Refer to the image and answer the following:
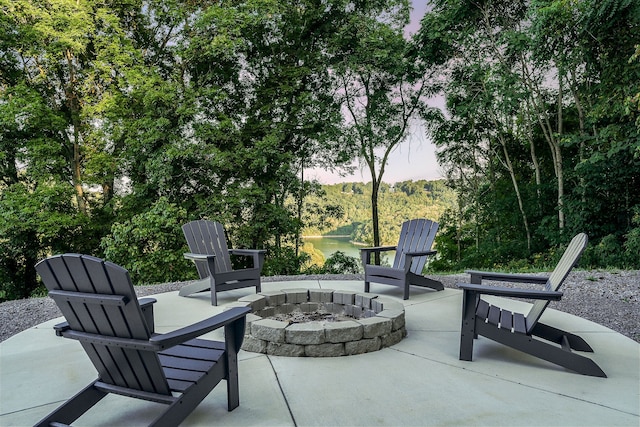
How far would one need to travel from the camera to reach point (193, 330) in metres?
Answer: 1.50

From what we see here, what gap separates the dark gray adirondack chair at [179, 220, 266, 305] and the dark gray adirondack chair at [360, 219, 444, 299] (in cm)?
116

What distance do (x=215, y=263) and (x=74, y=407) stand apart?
2.38m

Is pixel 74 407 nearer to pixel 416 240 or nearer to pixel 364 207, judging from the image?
pixel 416 240

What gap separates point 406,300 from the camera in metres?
3.85

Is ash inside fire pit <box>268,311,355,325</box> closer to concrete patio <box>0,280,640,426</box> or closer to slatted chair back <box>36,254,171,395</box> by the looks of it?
concrete patio <box>0,280,640,426</box>

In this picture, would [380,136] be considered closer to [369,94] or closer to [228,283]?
[369,94]

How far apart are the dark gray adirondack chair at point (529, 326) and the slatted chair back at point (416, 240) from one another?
1621 millimetres

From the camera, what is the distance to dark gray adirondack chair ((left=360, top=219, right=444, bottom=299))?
3877 millimetres

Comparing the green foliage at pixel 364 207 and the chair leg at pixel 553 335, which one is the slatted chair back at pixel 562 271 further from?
the green foliage at pixel 364 207

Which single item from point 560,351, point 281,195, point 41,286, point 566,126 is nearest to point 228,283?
point 560,351

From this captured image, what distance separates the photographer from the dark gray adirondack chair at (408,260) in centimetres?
388

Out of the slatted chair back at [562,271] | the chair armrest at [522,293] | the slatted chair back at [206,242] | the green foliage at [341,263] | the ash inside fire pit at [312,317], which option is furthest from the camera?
the green foliage at [341,263]

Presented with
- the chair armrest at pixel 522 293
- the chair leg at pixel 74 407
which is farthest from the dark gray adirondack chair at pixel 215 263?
the chair armrest at pixel 522 293

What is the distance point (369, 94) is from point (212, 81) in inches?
163
